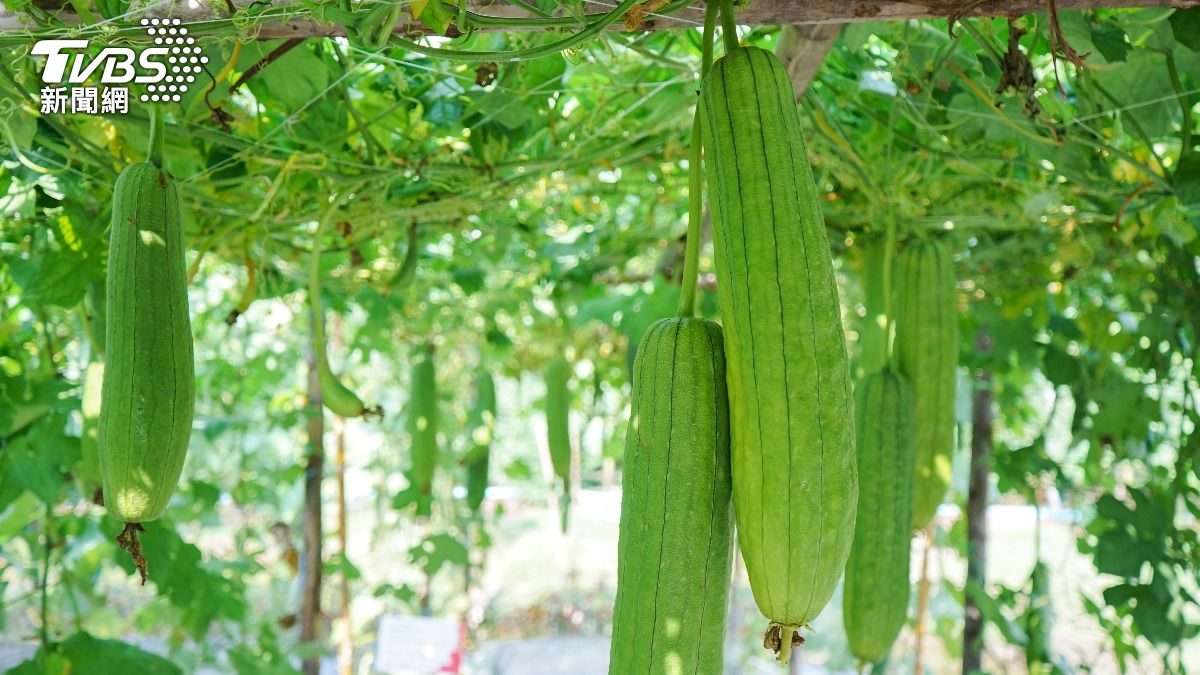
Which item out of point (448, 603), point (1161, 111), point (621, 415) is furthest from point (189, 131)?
point (448, 603)

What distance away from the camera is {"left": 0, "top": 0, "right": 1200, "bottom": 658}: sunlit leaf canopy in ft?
4.45

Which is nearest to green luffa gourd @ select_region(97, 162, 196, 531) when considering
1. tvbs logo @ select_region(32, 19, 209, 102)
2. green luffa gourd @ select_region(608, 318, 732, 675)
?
tvbs logo @ select_region(32, 19, 209, 102)

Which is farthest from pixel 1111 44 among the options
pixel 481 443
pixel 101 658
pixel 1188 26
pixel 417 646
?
pixel 417 646

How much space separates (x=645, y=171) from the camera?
7.82 ft

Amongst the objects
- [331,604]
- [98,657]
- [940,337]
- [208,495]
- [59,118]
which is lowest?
[331,604]

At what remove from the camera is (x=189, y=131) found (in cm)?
146

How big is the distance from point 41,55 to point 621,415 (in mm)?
3780

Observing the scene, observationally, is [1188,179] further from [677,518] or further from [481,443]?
[481,443]

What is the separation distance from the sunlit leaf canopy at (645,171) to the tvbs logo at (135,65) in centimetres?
3

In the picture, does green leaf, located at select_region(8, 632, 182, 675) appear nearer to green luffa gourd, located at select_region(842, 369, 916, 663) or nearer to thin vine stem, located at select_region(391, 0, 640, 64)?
green luffa gourd, located at select_region(842, 369, 916, 663)

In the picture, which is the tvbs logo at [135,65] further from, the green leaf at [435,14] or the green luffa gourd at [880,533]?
the green luffa gourd at [880,533]

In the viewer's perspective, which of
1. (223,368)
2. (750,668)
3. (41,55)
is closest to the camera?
(41,55)

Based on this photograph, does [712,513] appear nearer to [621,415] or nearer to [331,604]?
[621,415]

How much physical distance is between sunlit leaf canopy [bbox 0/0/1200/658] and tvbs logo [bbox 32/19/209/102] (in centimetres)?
3
